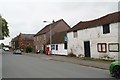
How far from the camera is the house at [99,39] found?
2950 centimetres

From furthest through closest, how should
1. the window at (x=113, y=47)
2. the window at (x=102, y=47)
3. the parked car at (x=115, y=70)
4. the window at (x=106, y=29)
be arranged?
1. the window at (x=102, y=47)
2. the window at (x=106, y=29)
3. the window at (x=113, y=47)
4. the parked car at (x=115, y=70)

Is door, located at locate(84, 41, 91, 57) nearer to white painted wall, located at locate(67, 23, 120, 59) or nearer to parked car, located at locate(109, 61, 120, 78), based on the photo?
white painted wall, located at locate(67, 23, 120, 59)

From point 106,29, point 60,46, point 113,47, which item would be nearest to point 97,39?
point 106,29

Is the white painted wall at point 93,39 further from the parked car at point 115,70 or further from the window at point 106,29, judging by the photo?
the parked car at point 115,70

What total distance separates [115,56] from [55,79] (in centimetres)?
1676

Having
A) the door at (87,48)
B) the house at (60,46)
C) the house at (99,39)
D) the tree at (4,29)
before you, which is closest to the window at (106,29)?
the house at (99,39)

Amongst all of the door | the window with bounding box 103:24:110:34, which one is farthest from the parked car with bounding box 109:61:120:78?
the door

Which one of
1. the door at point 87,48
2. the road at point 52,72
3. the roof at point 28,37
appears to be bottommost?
the road at point 52,72

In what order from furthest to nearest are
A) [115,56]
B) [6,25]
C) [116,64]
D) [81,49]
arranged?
1. [6,25]
2. [81,49]
3. [115,56]
4. [116,64]

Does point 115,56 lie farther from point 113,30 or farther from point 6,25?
point 6,25

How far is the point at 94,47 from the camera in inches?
1347

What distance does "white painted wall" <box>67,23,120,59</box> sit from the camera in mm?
29655

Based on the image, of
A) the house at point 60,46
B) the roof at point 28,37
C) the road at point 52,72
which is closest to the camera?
the road at point 52,72

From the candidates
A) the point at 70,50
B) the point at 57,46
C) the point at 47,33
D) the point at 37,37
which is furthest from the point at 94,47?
the point at 37,37
